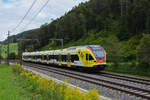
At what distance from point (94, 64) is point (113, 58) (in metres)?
3.84

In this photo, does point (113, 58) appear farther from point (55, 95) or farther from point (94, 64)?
point (55, 95)

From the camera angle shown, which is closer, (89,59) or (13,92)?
(13,92)

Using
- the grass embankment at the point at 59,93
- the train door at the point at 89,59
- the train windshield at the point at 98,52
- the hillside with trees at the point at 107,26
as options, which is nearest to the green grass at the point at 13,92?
the grass embankment at the point at 59,93

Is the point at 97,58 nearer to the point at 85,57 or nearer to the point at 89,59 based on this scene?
the point at 89,59

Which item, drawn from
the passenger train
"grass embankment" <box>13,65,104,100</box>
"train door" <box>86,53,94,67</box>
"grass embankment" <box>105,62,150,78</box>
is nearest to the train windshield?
the passenger train

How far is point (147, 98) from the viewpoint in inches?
416

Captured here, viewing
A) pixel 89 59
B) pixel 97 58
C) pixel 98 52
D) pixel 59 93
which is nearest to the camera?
pixel 59 93

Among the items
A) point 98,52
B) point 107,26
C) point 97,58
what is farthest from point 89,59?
point 107,26

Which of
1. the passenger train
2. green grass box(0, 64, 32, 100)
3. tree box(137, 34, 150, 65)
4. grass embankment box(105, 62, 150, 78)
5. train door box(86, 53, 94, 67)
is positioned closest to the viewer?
green grass box(0, 64, 32, 100)

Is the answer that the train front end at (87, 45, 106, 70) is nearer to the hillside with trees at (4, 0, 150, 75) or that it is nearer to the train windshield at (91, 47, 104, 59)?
the train windshield at (91, 47, 104, 59)

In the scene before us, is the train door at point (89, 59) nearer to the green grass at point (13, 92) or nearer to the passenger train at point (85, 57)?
the passenger train at point (85, 57)

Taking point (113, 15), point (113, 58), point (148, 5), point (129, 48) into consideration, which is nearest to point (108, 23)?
point (113, 15)

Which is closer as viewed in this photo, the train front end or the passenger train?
the train front end

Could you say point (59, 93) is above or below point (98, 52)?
below
